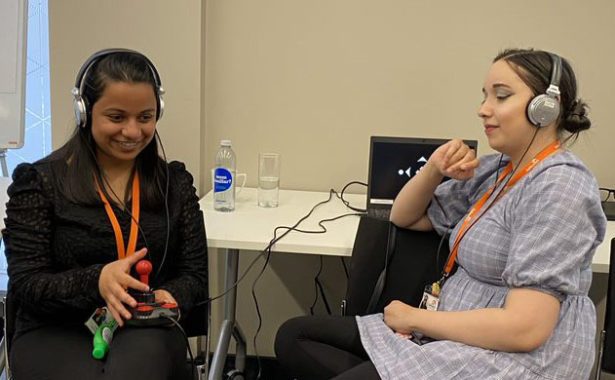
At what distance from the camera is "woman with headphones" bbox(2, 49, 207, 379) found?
3.94 ft

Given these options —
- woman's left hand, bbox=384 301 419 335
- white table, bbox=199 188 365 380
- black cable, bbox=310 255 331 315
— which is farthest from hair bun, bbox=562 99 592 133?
black cable, bbox=310 255 331 315

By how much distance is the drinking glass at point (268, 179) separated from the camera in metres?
1.92

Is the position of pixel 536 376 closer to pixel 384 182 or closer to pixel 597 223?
pixel 597 223

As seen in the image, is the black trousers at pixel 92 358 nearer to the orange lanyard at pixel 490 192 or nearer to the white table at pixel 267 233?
the white table at pixel 267 233

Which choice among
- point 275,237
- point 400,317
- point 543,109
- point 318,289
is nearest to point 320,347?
point 400,317

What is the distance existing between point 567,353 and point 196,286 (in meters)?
0.88

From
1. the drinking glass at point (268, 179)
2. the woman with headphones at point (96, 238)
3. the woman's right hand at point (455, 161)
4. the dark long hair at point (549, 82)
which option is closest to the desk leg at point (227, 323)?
the drinking glass at point (268, 179)

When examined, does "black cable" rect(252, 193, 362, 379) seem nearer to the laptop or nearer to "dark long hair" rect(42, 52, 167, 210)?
the laptop

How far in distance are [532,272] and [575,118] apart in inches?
14.4

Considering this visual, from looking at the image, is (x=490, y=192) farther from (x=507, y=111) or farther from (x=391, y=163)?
(x=391, y=163)

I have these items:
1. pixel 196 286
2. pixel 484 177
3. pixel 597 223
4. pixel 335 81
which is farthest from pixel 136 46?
pixel 597 223

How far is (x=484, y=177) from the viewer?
4.56ft

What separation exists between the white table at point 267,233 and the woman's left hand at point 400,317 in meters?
0.28

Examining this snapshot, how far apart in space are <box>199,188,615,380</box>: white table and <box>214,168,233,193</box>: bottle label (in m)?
0.09
